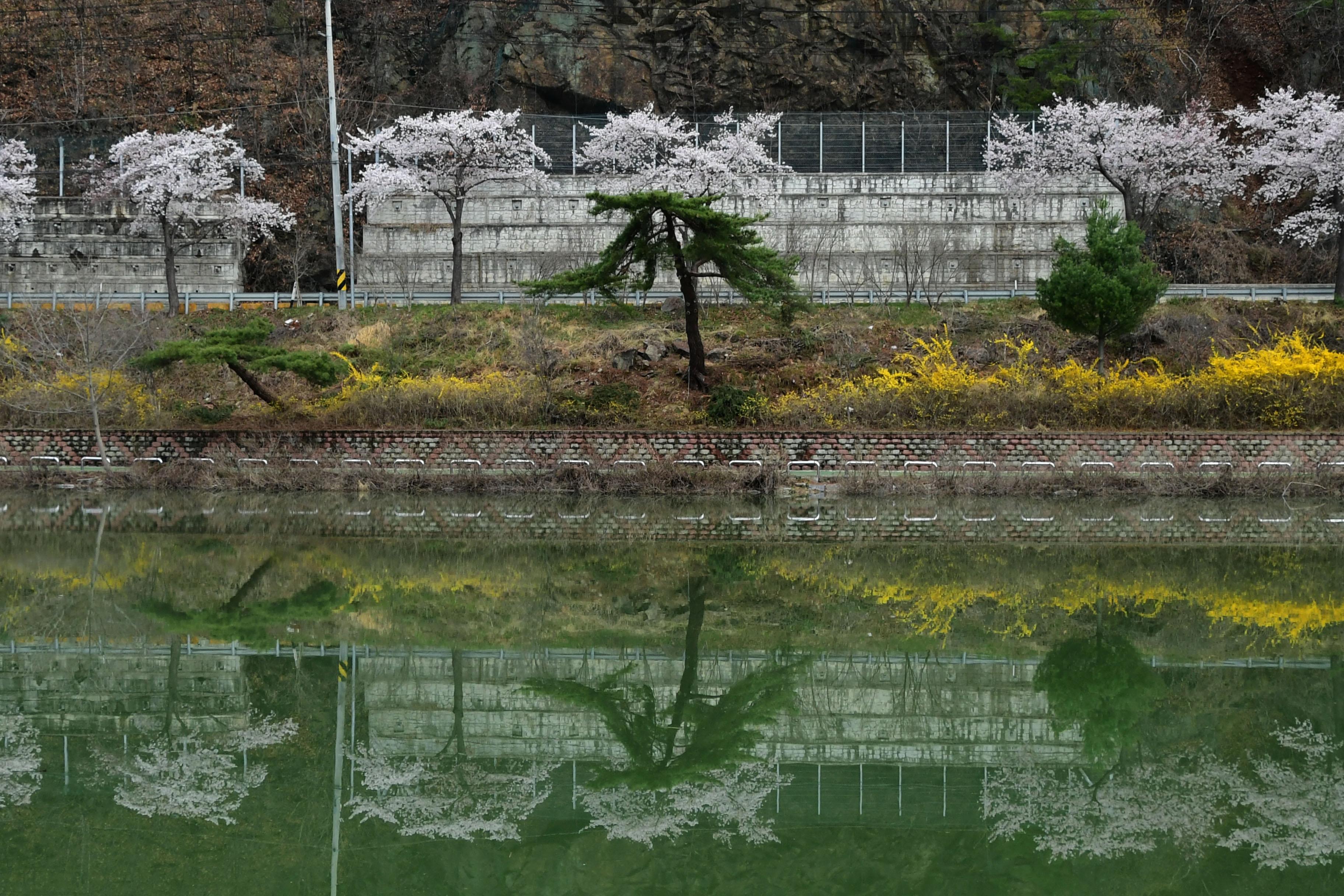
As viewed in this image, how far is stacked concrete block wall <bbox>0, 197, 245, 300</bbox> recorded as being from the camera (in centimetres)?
3838

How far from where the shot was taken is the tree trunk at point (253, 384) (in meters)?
26.1

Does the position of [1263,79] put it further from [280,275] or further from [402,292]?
[280,275]

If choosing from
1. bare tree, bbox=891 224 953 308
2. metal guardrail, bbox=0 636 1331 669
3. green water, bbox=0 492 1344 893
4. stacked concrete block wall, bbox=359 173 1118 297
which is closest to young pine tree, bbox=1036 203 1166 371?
bare tree, bbox=891 224 953 308

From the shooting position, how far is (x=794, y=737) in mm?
8688

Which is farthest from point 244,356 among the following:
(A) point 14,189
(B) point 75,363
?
(A) point 14,189

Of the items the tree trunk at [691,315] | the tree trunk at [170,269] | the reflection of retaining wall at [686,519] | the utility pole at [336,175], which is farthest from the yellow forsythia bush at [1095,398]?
the tree trunk at [170,269]

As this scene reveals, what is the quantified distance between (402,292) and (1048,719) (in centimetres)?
3013

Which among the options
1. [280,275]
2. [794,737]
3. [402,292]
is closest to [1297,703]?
[794,737]

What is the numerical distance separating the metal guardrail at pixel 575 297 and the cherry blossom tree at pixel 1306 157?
170 cm

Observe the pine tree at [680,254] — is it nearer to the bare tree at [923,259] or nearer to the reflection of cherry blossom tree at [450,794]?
the bare tree at [923,259]

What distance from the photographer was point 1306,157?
32.4 metres

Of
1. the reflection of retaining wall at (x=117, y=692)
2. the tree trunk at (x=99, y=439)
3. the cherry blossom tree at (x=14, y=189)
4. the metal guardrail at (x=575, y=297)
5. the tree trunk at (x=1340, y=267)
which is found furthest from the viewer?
the cherry blossom tree at (x=14, y=189)

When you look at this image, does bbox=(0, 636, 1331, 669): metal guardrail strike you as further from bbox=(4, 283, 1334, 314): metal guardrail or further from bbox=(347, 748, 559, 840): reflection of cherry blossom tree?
bbox=(4, 283, 1334, 314): metal guardrail

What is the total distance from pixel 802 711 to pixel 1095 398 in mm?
19532
